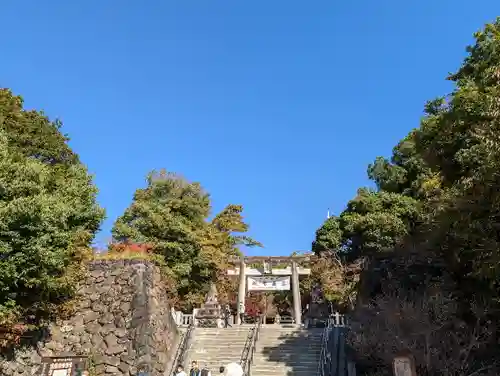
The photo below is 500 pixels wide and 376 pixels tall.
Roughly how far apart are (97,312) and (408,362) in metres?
11.0

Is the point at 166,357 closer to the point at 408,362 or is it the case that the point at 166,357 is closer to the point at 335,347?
the point at 335,347

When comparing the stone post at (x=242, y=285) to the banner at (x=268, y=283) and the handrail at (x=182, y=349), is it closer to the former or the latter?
the banner at (x=268, y=283)

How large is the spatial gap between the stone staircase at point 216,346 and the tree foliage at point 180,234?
339cm

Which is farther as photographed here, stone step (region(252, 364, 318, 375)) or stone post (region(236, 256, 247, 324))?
stone post (region(236, 256, 247, 324))

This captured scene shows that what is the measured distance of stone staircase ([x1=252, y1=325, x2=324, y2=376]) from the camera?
1317cm

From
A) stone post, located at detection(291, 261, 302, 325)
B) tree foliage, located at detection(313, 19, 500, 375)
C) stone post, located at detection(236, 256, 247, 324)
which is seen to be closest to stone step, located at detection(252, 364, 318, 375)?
tree foliage, located at detection(313, 19, 500, 375)

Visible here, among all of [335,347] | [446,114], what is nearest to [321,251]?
[335,347]

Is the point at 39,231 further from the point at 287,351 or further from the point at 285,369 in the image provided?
the point at 287,351

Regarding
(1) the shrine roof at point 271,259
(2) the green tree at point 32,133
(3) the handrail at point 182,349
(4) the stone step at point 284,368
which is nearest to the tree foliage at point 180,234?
(1) the shrine roof at point 271,259

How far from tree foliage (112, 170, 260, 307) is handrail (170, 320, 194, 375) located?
291 cm

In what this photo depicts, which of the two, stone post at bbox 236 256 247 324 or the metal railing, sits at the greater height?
stone post at bbox 236 256 247 324

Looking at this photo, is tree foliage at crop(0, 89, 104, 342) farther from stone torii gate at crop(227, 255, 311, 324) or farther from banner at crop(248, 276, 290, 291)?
stone torii gate at crop(227, 255, 311, 324)

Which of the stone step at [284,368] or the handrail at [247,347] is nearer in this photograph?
the stone step at [284,368]

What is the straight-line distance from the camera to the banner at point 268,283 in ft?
70.7
